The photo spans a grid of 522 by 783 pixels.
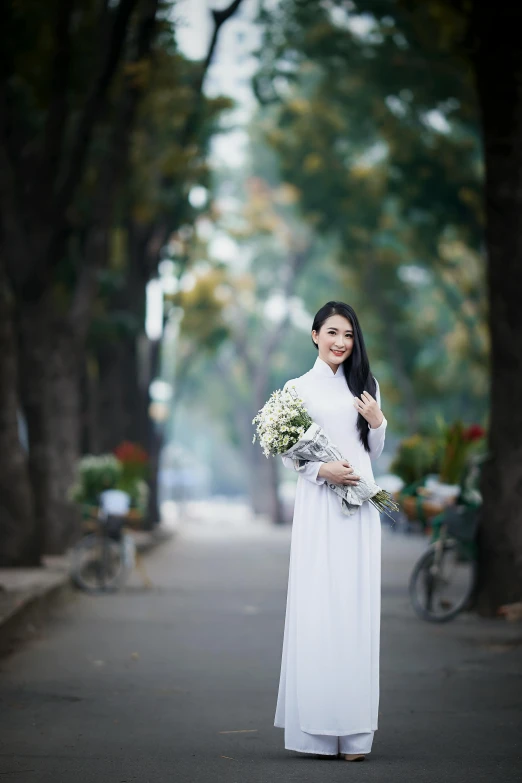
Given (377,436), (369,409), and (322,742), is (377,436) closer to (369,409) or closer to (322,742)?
(369,409)

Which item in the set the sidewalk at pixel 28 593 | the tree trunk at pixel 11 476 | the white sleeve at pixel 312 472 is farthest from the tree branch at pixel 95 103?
the white sleeve at pixel 312 472

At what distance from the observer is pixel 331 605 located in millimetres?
6363

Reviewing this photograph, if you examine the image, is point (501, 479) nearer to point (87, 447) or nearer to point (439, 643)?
point (439, 643)

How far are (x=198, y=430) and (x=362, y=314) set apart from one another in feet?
202

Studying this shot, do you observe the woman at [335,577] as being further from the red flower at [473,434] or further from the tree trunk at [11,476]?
the red flower at [473,434]

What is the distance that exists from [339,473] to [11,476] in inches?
377

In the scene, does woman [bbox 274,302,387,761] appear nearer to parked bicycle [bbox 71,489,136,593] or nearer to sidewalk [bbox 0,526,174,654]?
sidewalk [bbox 0,526,174,654]

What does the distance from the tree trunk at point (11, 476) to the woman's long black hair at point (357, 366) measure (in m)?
8.52

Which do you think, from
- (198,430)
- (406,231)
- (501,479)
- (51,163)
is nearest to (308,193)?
(406,231)

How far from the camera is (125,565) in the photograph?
16.3m

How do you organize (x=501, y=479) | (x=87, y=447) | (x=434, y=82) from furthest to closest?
(x=87, y=447) < (x=434, y=82) < (x=501, y=479)

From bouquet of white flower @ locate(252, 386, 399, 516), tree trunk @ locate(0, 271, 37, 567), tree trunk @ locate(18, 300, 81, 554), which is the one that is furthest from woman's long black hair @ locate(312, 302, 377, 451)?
tree trunk @ locate(18, 300, 81, 554)

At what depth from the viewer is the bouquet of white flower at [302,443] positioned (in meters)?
6.39

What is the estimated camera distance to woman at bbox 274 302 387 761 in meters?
6.25
